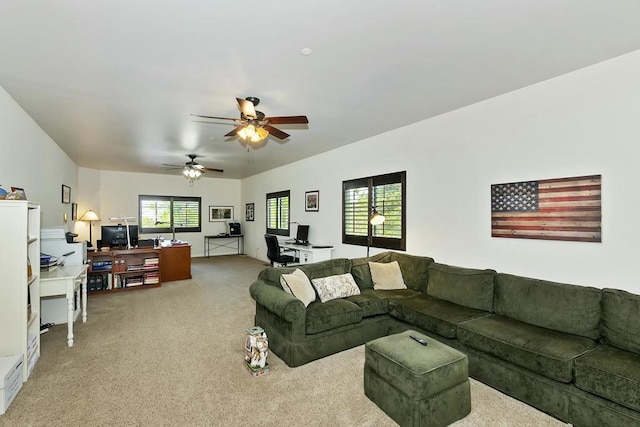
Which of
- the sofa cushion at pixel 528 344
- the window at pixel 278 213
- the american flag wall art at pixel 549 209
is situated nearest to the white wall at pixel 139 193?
the window at pixel 278 213

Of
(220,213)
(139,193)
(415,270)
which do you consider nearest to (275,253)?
(415,270)

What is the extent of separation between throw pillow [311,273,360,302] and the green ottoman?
117 cm

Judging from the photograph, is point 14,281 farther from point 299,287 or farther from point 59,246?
point 299,287

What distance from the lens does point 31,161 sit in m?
4.05

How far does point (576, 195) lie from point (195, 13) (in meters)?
3.50

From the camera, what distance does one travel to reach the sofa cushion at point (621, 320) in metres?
2.23

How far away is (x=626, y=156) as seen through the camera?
254 centimetres

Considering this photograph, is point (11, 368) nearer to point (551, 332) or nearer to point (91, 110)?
point (91, 110)

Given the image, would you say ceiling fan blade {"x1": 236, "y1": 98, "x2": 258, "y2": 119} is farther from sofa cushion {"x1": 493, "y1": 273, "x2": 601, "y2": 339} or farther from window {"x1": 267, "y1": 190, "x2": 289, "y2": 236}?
window {"x1": 267, "y1": 190, "x2": 289, "y2": 236}

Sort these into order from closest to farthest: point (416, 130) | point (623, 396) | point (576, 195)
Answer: point (623, 396) → point (576, 195) → point (416, 130)

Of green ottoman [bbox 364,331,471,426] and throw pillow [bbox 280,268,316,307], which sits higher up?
throw pillow [bbox 280,268,316,307]

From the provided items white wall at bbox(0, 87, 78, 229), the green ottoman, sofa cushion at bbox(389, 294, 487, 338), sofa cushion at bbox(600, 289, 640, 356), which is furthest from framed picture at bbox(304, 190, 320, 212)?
sofa cushion at bbox(600, 289, 640, 356)

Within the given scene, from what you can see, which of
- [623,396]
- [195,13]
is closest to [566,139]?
[623,396]

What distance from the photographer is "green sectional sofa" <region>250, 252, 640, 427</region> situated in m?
2.07
